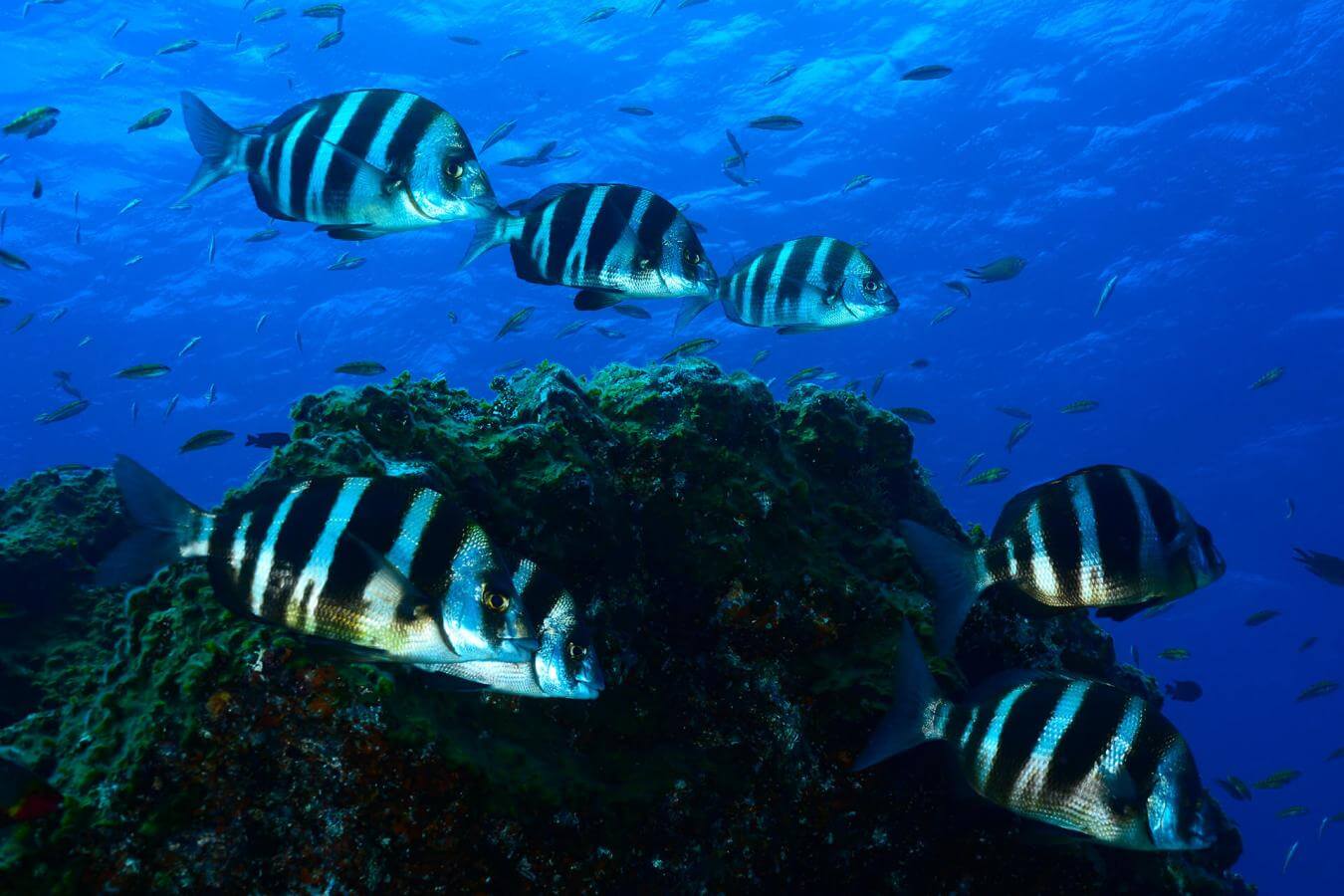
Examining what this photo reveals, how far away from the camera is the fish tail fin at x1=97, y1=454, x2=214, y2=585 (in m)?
2.12

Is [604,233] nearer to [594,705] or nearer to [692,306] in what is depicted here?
[692,306]

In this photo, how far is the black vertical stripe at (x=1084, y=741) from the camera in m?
2.66

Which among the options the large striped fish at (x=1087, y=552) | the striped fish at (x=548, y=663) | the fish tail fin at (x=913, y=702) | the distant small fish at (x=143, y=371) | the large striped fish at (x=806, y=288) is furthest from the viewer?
the distant small fish at (x=143, y=371)

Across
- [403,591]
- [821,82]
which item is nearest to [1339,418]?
[821,82]

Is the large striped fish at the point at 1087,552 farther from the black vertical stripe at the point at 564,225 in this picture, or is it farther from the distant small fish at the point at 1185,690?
the distant small fish at the point at 1185,690

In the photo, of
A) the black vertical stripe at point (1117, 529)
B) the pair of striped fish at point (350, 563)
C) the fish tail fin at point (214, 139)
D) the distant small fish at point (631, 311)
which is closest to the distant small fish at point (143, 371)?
the distant small fish at point (631, 311)

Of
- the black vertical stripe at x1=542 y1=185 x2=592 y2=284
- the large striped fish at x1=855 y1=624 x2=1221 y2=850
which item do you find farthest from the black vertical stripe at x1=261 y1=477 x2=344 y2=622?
the large striped fish at x1=855 y1=624 x2=1221 y2=850

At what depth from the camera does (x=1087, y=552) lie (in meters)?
2.81

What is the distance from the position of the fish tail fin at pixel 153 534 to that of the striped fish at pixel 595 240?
1666 mm

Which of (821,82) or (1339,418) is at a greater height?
(821,82)

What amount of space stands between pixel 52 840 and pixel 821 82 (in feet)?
96.0

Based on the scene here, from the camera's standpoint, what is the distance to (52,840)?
2.43 meters

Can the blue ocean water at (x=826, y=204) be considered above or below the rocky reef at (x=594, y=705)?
below

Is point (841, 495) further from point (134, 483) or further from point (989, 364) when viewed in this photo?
point (989, 364)
